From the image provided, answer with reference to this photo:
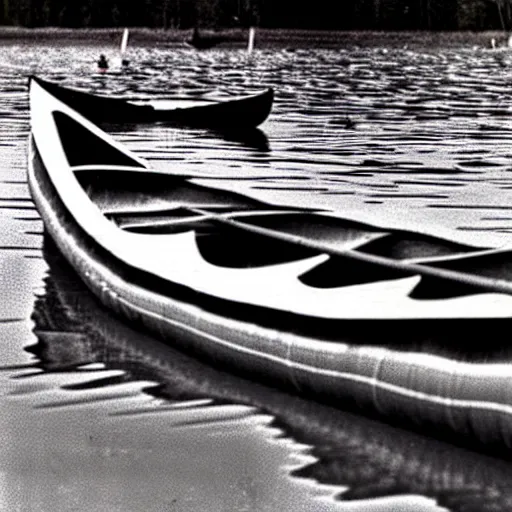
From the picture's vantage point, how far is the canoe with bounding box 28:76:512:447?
29.5 ft

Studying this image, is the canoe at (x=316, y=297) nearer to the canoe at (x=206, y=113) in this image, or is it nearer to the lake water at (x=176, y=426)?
the lake water at (x=176, y=426)

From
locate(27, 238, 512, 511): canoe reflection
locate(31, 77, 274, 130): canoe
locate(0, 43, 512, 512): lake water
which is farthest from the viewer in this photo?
locate(31, 77, 274, 130): canoe

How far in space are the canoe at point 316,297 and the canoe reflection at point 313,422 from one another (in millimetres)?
124

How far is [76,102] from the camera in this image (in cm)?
3162

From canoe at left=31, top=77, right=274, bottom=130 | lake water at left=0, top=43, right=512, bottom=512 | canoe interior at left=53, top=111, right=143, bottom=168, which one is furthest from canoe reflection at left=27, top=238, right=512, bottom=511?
canoe at left=31, top=77, right=274, bottom=130

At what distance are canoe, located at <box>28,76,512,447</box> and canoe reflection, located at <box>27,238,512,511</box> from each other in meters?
0.12

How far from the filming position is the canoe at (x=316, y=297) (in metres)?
8.98

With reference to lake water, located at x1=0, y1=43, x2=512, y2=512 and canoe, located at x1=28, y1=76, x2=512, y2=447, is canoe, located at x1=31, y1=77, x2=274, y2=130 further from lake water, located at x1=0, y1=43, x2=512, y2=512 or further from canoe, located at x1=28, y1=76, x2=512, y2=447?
canoe, located at x1=28, y1=76, x2=512, y2=447

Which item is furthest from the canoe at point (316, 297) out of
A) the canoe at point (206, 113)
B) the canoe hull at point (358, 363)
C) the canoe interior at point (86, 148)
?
the canoe at point (206, 113)

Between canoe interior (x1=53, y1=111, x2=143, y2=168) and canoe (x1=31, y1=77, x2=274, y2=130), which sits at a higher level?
canoe interior (x1=53, y1=111, x2=143, y2=168)

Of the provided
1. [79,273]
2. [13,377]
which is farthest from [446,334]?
[79,273]

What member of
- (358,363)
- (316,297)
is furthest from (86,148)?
(358,363)

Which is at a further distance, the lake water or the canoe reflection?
the canoe reflection

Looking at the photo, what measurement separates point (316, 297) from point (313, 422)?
94cm
